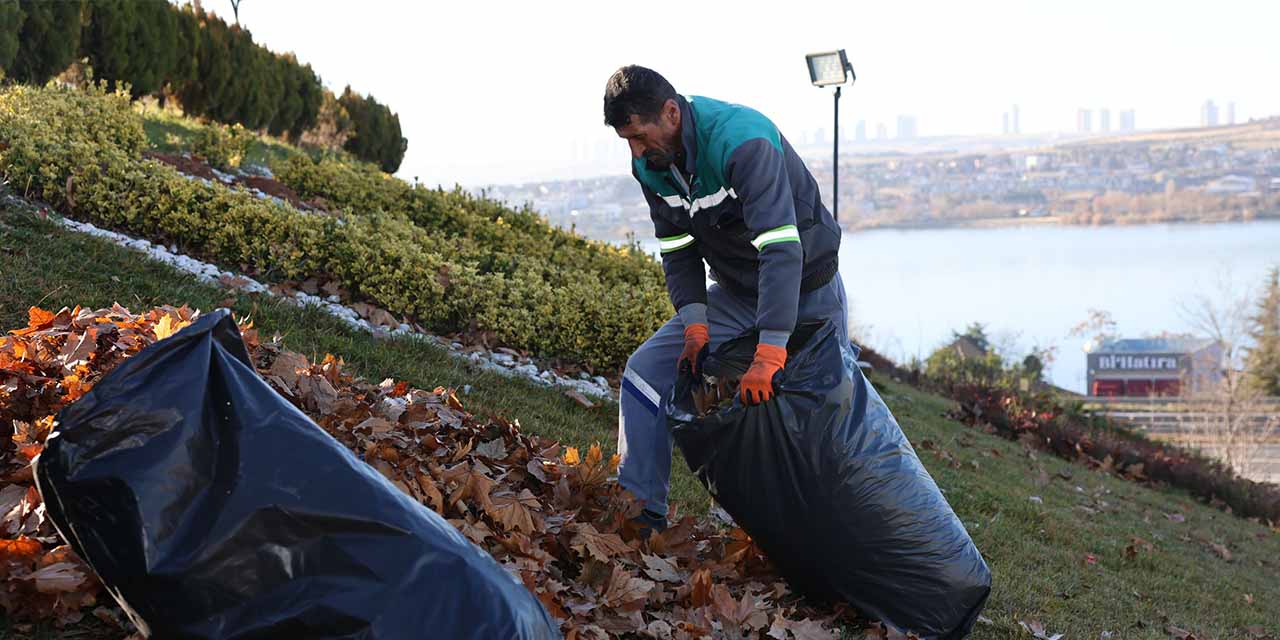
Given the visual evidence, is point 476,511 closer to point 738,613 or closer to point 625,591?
point 625,591

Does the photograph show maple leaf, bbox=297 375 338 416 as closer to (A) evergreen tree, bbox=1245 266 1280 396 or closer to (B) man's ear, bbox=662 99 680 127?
(B) man's ear, bbox=662 99 680 127

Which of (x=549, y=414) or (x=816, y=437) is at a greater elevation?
(x=816, y=437)

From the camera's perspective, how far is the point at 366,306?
244 inches

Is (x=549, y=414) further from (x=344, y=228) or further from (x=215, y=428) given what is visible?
(x=215, y=428)

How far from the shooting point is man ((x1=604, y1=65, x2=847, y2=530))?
10.3ft

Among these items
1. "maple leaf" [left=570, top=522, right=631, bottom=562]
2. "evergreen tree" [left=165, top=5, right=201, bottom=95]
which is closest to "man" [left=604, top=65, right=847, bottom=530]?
"maple leaf" [left=570, top=522, right=631, bottom=562]

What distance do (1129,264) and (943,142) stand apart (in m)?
62.1

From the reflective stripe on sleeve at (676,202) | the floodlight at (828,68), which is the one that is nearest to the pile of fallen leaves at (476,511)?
the reflective stripe on sleeve at (676,202)

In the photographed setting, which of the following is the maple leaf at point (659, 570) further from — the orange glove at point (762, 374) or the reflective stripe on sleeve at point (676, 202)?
the reflective stripe on sleeve at point (676, 202)

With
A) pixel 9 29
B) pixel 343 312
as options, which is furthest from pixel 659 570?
pixel 9 29

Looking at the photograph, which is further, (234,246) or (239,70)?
(239,70)

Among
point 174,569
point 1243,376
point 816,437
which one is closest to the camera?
point 174,569

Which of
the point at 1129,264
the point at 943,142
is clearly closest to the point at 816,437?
the point at 1129,264

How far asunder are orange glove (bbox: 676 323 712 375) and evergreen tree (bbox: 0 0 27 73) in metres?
9.02
